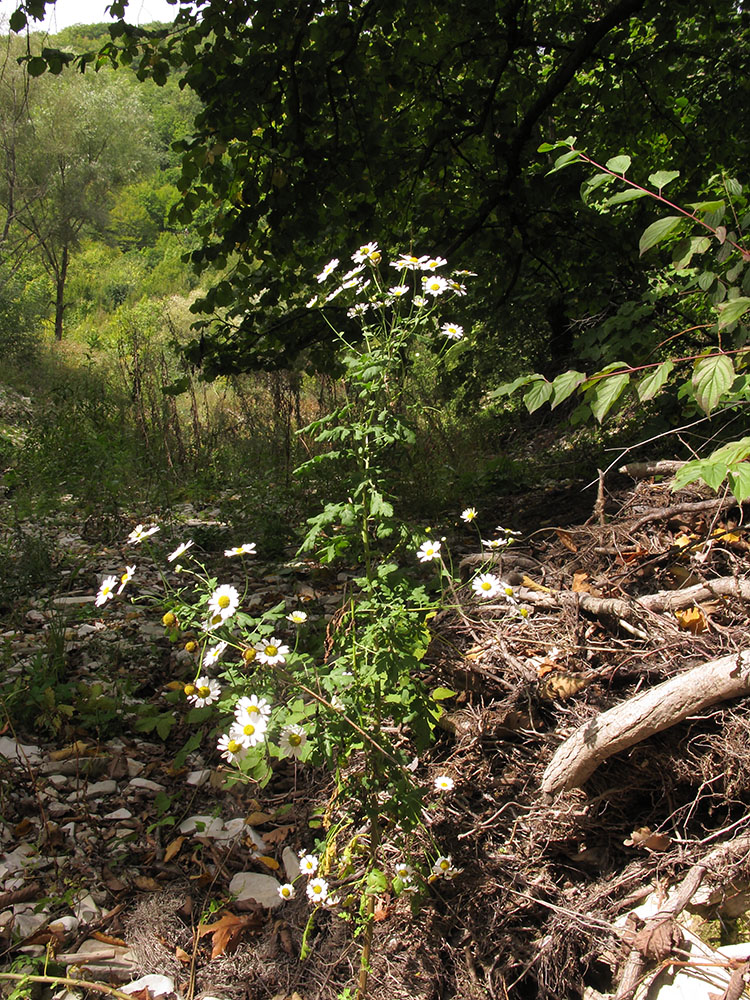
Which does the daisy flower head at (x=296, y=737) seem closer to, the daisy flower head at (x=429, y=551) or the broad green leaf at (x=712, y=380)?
the daisy flower head at (x=429, y=551)

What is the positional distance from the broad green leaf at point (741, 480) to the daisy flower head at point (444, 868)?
3.56 ft

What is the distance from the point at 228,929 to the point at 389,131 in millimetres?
4193

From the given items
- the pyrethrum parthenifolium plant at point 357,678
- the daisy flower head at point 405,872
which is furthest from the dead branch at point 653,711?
the daisy flower head at point 405,872

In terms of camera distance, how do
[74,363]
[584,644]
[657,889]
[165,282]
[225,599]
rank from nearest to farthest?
[225,599] → [657,889] → [584,644] → [74,363] → [165,282]

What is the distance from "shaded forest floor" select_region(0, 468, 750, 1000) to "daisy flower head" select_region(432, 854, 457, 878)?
6 cm

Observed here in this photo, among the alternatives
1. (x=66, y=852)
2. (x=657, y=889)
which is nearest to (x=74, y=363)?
(x=66, y=852)

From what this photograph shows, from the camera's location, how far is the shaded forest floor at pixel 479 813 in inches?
60.5

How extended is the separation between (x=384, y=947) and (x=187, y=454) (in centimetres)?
413

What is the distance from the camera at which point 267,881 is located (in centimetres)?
185

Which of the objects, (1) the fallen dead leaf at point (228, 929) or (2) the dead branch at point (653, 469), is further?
(2) the dead branch at point (653, 469)

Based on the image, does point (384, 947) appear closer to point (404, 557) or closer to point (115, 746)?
point (115, 746)

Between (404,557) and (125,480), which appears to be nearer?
(404,557)

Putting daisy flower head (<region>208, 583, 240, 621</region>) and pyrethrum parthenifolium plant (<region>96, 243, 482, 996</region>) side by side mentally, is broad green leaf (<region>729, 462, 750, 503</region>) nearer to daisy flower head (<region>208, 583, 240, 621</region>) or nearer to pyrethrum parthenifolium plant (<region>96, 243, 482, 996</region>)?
pyrethrum parthenifolium plant (<region>96, 243, 482, 996</region>)

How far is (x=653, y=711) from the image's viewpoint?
5.28 ft
